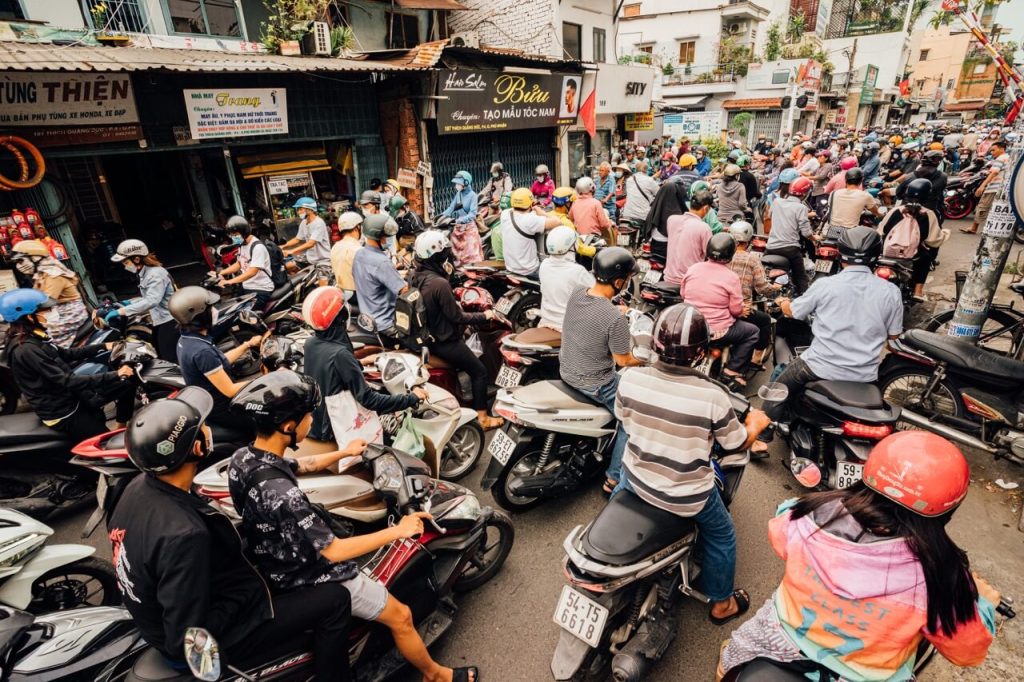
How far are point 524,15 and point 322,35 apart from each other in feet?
23.7

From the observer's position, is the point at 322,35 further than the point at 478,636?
Yes

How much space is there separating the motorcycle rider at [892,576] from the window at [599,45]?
1794cm

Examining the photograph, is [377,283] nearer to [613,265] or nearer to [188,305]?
[188,305]

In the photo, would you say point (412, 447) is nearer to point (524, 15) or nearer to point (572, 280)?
point (572, 280)

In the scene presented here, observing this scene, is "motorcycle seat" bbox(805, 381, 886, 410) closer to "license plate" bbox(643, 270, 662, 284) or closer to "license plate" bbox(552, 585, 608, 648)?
"license plate" bbox(552, 585, 608, 648)

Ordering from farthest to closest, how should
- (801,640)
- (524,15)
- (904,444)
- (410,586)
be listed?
(524,15), (410,586), (801,640), (904,444)

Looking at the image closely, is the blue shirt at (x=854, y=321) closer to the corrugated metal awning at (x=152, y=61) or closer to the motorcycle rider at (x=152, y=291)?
the motorcycle rider at (x=152, y=291)

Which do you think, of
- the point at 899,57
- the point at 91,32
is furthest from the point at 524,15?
the point at 899,57

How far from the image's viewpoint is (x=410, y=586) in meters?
2.65

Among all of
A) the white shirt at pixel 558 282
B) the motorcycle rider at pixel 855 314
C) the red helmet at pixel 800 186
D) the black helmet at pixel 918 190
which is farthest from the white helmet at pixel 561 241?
the black helmet at pixel 918 190

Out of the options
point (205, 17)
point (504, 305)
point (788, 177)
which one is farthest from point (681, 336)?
point (205, 17)

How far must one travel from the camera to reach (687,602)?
3.17 m

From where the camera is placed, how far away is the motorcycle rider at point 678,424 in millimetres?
2297

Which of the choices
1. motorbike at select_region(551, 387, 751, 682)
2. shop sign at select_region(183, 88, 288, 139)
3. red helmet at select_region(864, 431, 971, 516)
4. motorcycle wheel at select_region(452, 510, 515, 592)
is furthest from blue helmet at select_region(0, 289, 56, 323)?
shop sign at select_region(183, 88, 288, 139)
